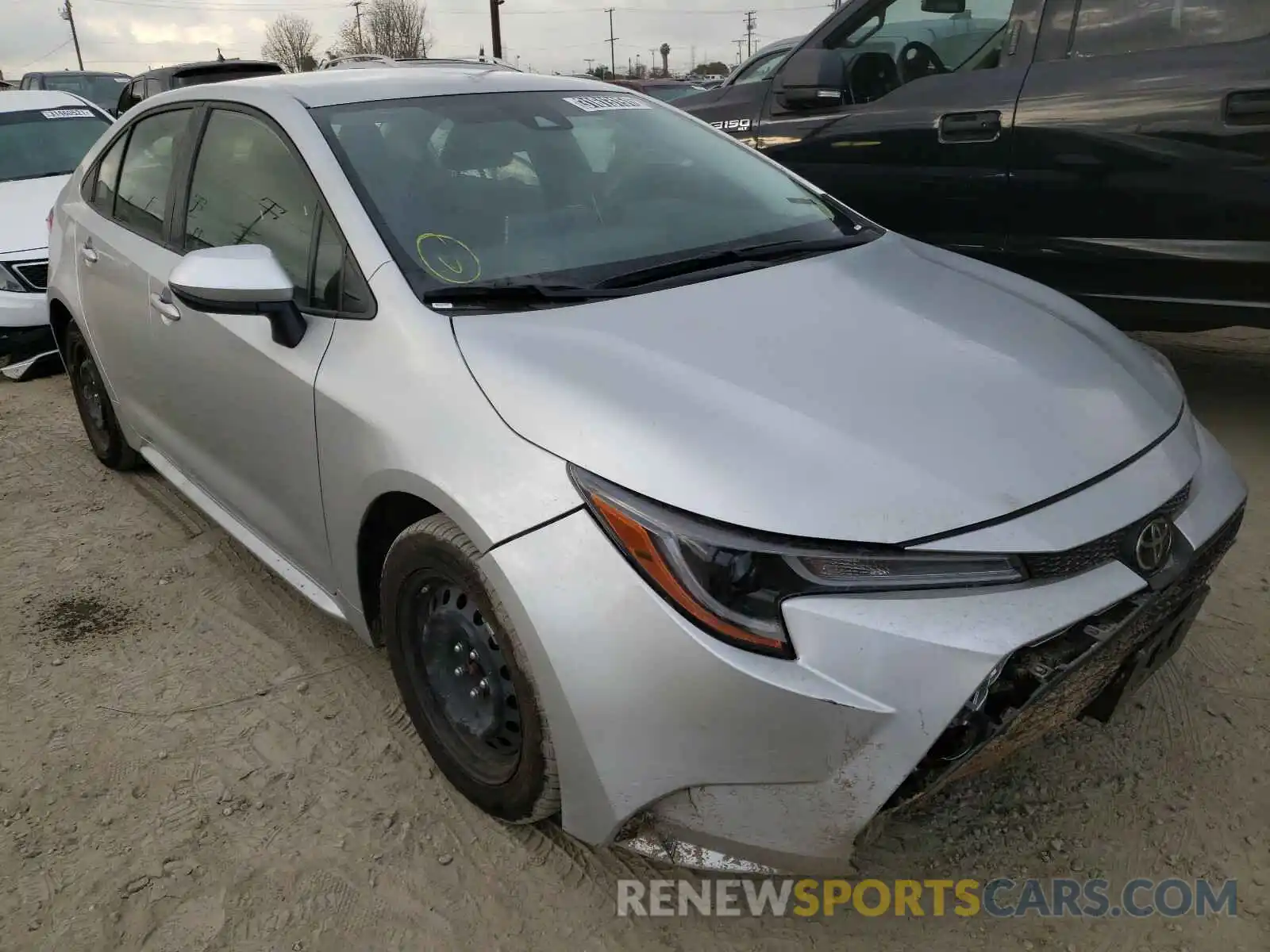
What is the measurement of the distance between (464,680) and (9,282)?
5172 millimetres

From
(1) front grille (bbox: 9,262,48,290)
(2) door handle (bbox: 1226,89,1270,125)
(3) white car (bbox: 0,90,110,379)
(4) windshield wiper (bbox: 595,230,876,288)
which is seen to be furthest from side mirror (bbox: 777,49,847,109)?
(1) front grille (bbox: 9,262,48,290)

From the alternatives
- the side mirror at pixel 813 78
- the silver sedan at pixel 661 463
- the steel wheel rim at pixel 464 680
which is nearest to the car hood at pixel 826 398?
the silver sedan at pixel 661 463

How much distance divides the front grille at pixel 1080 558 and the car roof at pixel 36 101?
8280 mm

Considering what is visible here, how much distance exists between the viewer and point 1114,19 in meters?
3.81

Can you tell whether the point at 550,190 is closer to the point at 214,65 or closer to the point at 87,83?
the point at 214,65

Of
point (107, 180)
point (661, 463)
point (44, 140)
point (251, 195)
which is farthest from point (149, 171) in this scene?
point (44, 140)

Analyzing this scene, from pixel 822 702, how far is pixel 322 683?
1661 mm

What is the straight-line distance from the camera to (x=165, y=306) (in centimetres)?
296

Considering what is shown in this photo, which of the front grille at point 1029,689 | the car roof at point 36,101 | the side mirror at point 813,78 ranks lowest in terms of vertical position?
the front grille at point 1029,689

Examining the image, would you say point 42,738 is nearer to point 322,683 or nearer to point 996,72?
point 322,683

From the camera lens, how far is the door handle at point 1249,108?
334cm

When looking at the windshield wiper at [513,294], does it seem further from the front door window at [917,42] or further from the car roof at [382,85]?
the front door window at [917,42]

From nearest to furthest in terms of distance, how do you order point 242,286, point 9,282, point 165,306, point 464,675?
1. point 464,675
2. point 242,286
3. point 165,306
4. point 9,282

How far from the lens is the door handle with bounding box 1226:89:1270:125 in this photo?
3.34 meters
